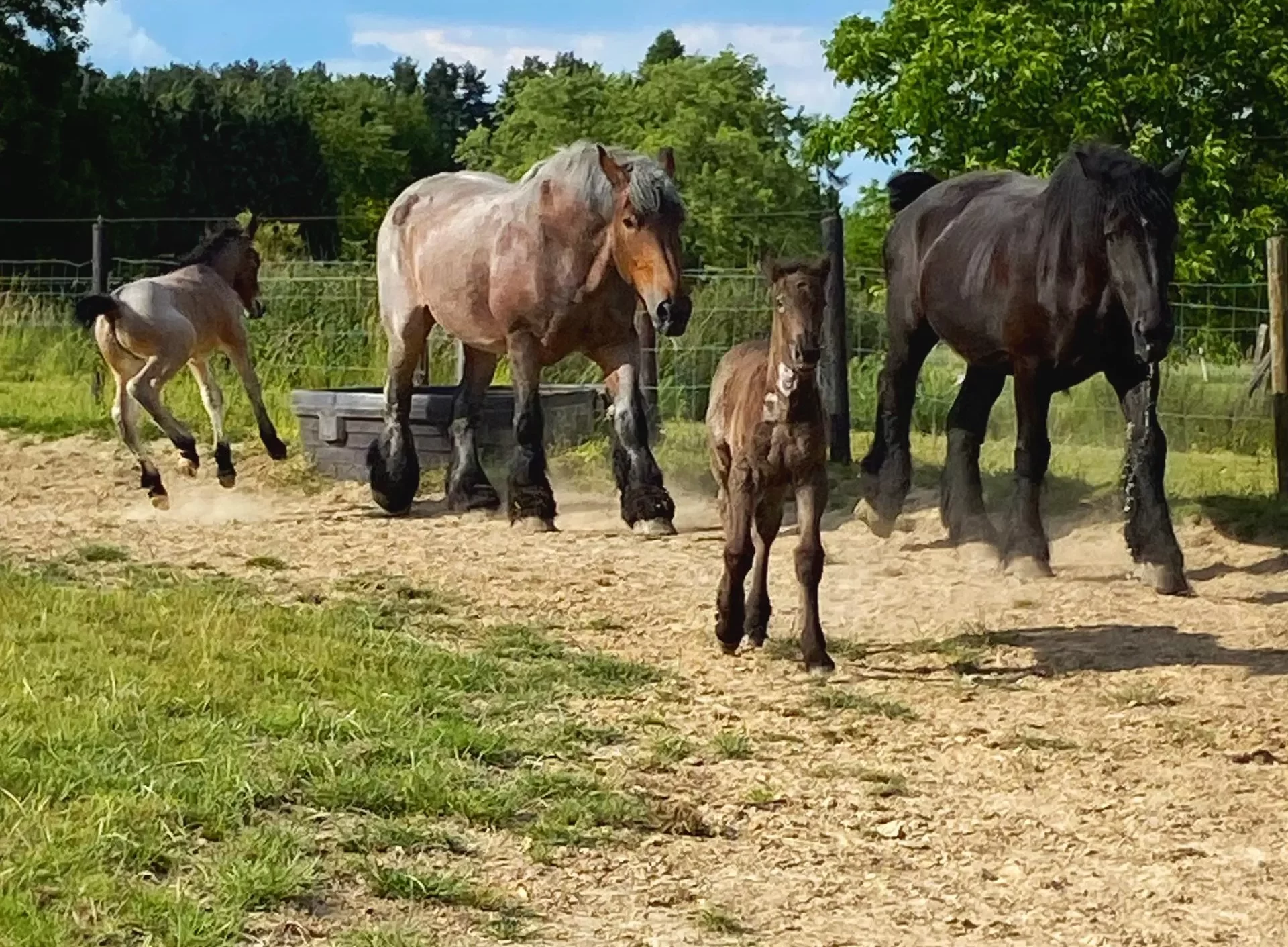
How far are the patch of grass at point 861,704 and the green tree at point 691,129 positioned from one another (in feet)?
123

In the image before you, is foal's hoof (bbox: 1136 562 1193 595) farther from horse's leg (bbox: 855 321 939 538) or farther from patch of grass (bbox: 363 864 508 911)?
patch of grass (bbox: 363 864 508 911)

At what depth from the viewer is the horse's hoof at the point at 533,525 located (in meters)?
10.6

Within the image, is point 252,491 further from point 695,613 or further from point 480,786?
point 480,786

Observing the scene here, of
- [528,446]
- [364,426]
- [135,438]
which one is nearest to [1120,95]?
[364,426]

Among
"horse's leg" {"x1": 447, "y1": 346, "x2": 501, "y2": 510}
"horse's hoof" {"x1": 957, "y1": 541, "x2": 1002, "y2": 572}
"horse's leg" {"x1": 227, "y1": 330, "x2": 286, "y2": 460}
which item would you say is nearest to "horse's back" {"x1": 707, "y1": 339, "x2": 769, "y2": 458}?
"horse's hoof" {"x1": 957, "y1": 541, "x2": 1002, "y2": 572}

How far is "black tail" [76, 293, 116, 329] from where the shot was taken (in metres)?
11.3

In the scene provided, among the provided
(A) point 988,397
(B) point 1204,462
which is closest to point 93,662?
(A) point 988,397

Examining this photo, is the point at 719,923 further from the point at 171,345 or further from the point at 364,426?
the point at 364,426

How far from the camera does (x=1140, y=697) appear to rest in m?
6.54

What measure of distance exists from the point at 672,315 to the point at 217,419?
407 centimetres

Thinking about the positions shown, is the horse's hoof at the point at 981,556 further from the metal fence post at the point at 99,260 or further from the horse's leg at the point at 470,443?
the metal fence post at the point at 99,260

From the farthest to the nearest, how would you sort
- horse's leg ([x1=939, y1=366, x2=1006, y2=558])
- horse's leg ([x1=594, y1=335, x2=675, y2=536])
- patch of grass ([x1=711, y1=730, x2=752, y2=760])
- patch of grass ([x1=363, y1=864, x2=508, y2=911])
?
horse's leg ([x1=594, y1=335, x2=675, y2=536]) → horse's leg ([x1=939, y1=366, x2=1006, y2=558]) → patch of grass ([x1=711, y1=730, x2=752, y2=760]) → patch of grass ([x1=363, y1=864, x2=508, y2=911])

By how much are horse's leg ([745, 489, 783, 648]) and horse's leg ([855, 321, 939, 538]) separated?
10.9ft

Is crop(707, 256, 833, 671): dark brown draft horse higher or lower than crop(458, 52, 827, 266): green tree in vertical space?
lower
